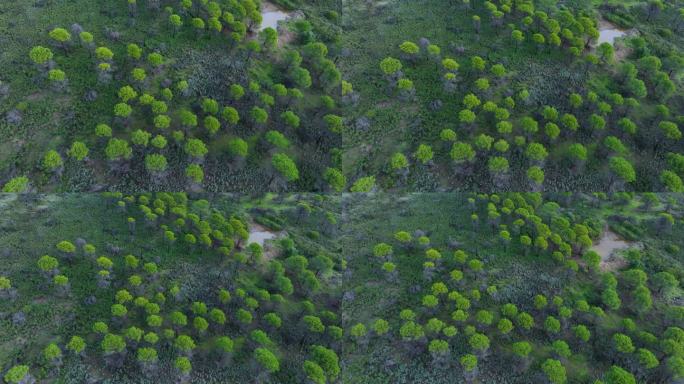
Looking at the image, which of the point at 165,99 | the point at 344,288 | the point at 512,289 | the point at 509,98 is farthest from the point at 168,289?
the point at 509,98

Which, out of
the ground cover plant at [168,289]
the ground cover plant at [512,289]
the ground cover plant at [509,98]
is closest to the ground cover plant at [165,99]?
the ground cover plant at [168,289]

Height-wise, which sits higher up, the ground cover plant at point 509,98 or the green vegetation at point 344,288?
the ground cover plant at point 509,98

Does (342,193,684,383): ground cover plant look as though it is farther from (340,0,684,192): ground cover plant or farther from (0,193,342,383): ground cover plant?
(0,193,342,383): ground cover plant

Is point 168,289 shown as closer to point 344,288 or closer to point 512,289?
point 344,288

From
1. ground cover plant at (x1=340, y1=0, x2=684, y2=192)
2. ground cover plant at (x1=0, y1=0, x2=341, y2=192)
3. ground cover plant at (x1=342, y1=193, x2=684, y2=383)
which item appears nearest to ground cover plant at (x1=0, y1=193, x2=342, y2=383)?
ground cover plant at (x1=0, y1=0, x2=341, y2=192)

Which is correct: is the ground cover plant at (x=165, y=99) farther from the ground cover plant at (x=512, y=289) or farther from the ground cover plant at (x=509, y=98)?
the ground cover plant at (x=512, y=289)

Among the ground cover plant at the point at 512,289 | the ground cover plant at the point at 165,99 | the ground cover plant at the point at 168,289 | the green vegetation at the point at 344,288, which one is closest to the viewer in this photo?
the ground cover plant at the point at 168,289
